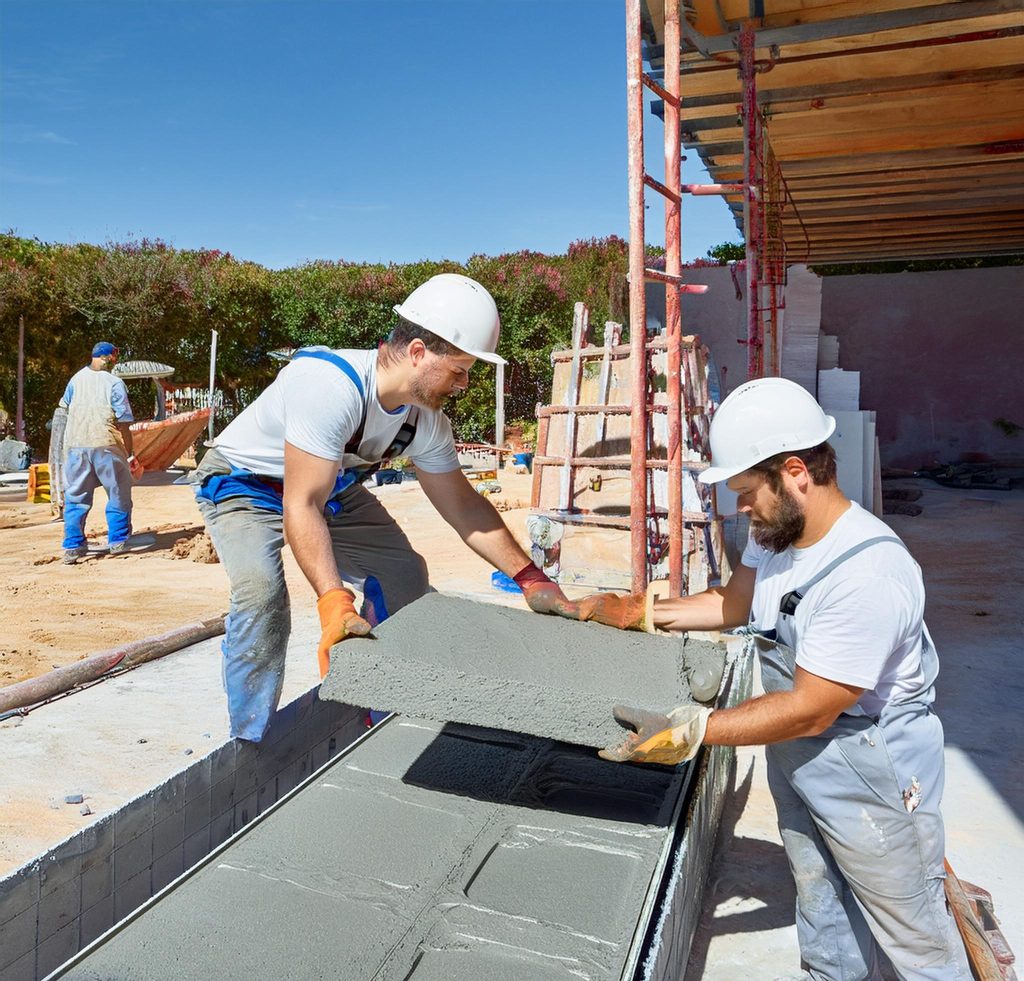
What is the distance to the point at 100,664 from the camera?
15.1ft

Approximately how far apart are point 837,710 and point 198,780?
1.81 meters

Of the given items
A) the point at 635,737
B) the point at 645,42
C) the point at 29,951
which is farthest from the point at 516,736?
the point at 645,42

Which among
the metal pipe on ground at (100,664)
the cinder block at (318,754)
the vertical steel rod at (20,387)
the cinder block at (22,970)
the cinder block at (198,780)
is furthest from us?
the vertical steel rod at (20,387)

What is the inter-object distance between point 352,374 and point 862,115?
584 centimetres

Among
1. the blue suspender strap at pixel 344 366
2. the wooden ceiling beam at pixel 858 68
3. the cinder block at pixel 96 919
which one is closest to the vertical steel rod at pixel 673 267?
the wooden ceiling beam at pixel 858 68

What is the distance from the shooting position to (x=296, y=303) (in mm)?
18297

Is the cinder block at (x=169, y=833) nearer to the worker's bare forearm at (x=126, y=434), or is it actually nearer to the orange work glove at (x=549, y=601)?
the orange work glove at (x=549, y=601)

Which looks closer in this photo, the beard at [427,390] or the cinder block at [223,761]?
the cinder block at [223,761]

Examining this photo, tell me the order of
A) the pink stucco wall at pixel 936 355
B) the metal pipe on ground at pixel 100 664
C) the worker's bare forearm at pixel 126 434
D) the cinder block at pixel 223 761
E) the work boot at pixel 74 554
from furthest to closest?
the pink stucco wall at pixel 936 355 < the worker's bare forearm at pixel 126 434 < the work boot at pixel 74 554 < the metal pipe on ground at pixel 100 664 < the cinder block at pixel 223 761

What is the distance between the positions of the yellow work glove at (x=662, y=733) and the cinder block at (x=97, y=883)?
4.25ft

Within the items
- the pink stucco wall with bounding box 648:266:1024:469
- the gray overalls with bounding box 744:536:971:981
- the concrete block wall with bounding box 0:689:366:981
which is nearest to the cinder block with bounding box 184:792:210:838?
the concrete block wall with bounding box 0:689:366:981

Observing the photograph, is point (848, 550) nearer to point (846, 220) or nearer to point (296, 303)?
point (846, 220)

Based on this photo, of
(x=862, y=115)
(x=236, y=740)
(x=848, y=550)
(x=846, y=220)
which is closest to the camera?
(x=848, y=550)

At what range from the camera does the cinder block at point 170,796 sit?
245 centimetres
